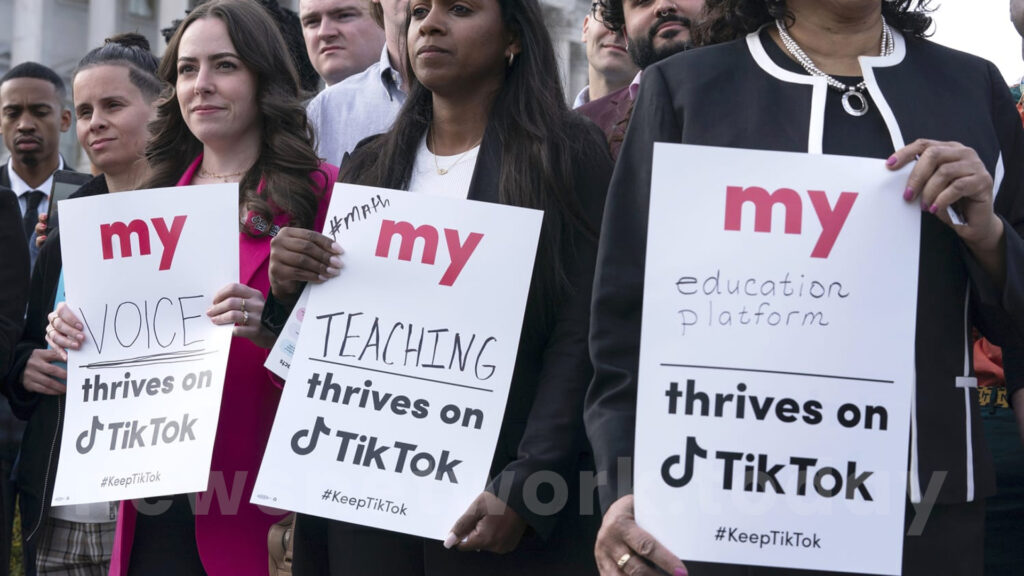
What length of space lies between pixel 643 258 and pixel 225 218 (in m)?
1.50

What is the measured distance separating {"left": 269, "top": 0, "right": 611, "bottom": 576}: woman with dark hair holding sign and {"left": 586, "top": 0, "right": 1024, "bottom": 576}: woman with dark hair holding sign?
0.48 meters

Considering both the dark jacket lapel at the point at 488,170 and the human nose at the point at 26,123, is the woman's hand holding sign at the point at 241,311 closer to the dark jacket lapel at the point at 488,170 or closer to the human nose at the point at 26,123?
the dark jacket lapel at the point at 488,170

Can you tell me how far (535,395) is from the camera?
3.06m

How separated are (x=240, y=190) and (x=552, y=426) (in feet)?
4.46

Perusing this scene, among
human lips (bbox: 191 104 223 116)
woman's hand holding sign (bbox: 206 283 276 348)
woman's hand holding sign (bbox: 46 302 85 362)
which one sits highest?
human lips (bbox: 191 104 223 116)

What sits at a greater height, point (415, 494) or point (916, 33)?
point (916, 33)

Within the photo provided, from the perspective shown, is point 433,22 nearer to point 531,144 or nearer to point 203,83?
point 531,144

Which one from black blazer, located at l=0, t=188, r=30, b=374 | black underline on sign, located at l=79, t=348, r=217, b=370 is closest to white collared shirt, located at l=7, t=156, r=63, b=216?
black blazer, located at l=0, t=188, r=30, b=374

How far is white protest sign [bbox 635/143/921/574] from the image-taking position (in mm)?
2273

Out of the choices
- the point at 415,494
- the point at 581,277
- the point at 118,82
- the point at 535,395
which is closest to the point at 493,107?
the point at 581,277

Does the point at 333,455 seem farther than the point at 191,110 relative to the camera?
No

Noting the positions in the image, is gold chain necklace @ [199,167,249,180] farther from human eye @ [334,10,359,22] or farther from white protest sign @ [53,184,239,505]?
human eye @ [334,10,359,22]

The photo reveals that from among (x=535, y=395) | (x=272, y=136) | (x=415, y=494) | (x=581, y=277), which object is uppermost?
(x=272, y=136)

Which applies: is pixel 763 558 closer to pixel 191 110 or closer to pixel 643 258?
pixel 643 258
